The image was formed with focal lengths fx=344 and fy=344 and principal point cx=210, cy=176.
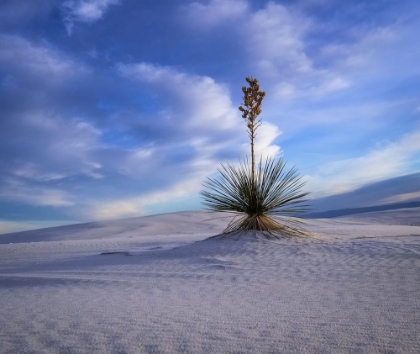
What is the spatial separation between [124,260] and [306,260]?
324 cm

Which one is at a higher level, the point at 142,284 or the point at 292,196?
the point at 292,196

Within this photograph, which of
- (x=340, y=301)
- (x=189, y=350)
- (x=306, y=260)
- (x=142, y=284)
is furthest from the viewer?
(x=306, y=260)

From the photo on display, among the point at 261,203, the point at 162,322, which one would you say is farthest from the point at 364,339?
the point at 261,203

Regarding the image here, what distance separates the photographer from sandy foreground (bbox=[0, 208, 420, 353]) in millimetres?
2283

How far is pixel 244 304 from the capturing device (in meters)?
3.23

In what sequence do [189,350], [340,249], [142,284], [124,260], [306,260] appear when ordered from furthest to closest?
1. [124,260]
2. [340,249]
3. [306,260]
4. [142,284]
5. [189,350]

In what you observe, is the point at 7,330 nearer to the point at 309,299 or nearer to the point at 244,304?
the point at 244,304

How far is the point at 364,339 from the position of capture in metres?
2.22

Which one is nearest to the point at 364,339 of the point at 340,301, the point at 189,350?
the point at 340,301

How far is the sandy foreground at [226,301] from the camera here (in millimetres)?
2283

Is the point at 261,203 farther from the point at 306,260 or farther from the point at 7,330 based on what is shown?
the point at 7,330

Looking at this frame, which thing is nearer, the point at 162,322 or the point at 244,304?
the point at 162,322

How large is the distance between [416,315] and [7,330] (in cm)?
317

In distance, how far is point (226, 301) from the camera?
11.0 ft
